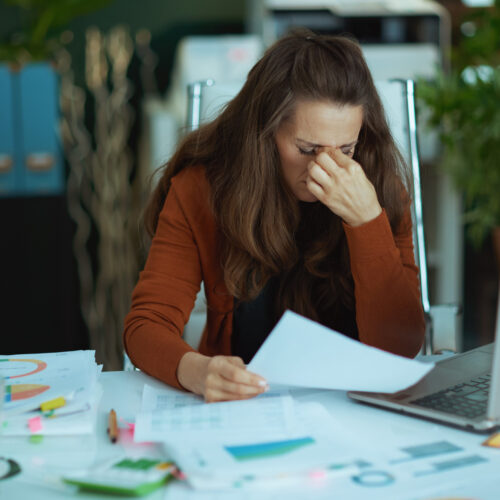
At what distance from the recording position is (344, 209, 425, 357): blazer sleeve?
43.7 inches

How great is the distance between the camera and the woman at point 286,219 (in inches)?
43.1

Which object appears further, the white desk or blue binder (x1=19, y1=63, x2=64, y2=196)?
blue binder (x1=19, y1=63, x2=64, y2=196)

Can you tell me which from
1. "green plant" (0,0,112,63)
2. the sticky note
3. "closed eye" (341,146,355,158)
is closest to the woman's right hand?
the sticky note

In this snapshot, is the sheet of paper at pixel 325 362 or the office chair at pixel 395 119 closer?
the sheet of paper at pixel 325 362

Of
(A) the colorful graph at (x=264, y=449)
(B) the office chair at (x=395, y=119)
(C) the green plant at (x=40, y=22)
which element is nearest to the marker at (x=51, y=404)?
(A) the colorful graph at (x=264, y=449)

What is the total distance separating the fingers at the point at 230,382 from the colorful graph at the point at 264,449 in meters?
0.12

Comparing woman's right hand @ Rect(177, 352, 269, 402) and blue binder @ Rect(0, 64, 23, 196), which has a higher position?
blue binder @ Rect(0, 64, 23, 196)

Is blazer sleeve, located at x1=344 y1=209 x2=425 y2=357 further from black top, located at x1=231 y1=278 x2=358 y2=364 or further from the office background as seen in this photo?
the office background

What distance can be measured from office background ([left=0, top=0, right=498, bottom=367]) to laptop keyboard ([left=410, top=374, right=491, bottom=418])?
70.2 inches

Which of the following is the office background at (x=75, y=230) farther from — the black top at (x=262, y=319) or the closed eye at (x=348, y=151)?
the closed eye at (x=348, y=151)

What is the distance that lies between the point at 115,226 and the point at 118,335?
46 centimetres

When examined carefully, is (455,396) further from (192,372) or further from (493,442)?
(192,372)

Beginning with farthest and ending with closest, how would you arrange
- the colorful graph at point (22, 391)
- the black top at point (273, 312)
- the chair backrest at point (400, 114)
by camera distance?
the chair backrest at point (400, 114)
the black top at point (273, 312)
the colorful graph at point (22, 391)

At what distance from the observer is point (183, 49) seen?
105 inches
